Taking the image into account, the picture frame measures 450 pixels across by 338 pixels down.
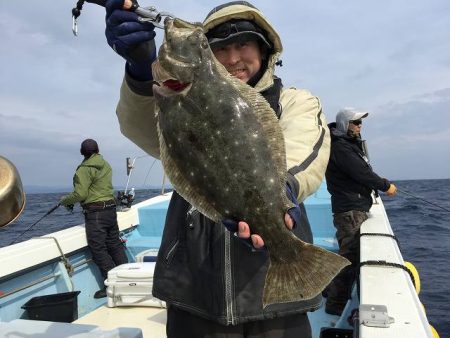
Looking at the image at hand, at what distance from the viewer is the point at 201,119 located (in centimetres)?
196

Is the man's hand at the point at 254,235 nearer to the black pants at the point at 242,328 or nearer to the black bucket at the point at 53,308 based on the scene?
the black pants at the point at 242,328

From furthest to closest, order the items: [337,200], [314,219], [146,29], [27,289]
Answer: [314,219], [337,200], [27,289], [146,29]

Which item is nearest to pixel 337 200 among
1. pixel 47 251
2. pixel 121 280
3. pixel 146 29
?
pixel 121 280

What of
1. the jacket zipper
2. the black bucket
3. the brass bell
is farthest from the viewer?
the black bucket

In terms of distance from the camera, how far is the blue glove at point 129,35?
6.75 feet

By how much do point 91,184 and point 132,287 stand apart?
2256 millimetres

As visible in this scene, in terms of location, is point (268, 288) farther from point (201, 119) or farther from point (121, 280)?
point (121, 280)

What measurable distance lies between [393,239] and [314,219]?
2.95m

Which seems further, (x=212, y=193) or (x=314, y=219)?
(x=314, y=219)

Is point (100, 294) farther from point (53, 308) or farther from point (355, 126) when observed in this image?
point (355, 126)

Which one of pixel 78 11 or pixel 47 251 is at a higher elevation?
pixel 78 11

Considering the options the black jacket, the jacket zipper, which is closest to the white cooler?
the black jacket

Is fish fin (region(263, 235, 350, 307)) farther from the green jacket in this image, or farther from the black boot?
the green jacket

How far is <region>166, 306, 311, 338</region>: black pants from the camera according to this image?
224 cm
